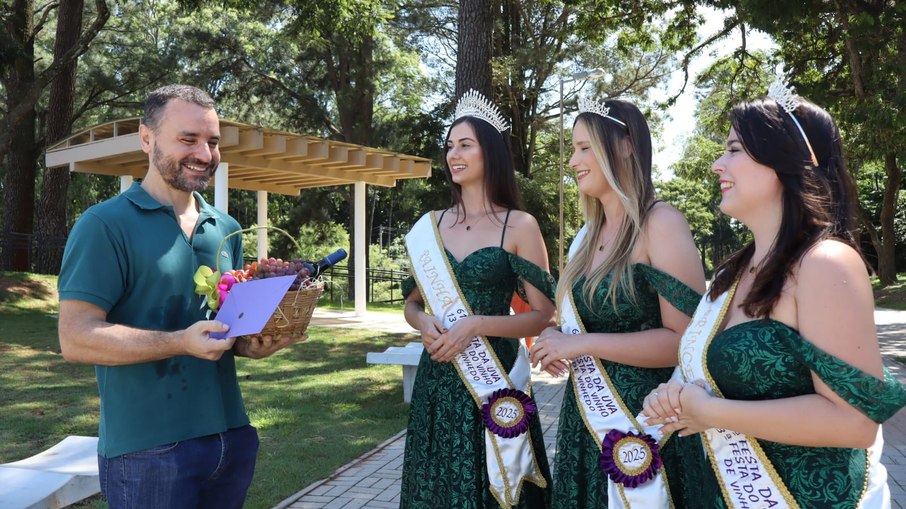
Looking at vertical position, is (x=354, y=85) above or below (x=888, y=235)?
above

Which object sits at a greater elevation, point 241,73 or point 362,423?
point 241,73

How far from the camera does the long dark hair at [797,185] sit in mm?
1670

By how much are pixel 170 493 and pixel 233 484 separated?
0.76 ft

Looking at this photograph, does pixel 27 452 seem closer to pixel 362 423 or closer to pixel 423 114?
pixel 362 423

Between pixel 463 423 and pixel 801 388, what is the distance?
1337 millimetres

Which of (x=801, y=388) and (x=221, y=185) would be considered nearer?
(x=801, y=388)

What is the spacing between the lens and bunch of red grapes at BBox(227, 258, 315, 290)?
204cm

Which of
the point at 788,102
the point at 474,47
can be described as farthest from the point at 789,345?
the point at 474,47

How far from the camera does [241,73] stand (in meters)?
20.8

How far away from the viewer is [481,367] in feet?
9.12

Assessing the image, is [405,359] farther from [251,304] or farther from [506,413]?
[251,304]

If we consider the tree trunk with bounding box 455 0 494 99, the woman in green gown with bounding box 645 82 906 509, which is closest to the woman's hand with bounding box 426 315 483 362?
the woman in green gown with bounding box 645 82 906 509

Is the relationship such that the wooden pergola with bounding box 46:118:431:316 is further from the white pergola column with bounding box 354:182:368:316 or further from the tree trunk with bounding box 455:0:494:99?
the tree trunk with bounding box 455:0:494:99

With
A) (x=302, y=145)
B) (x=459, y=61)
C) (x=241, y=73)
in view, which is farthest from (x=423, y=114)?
(x=459, y=61)
